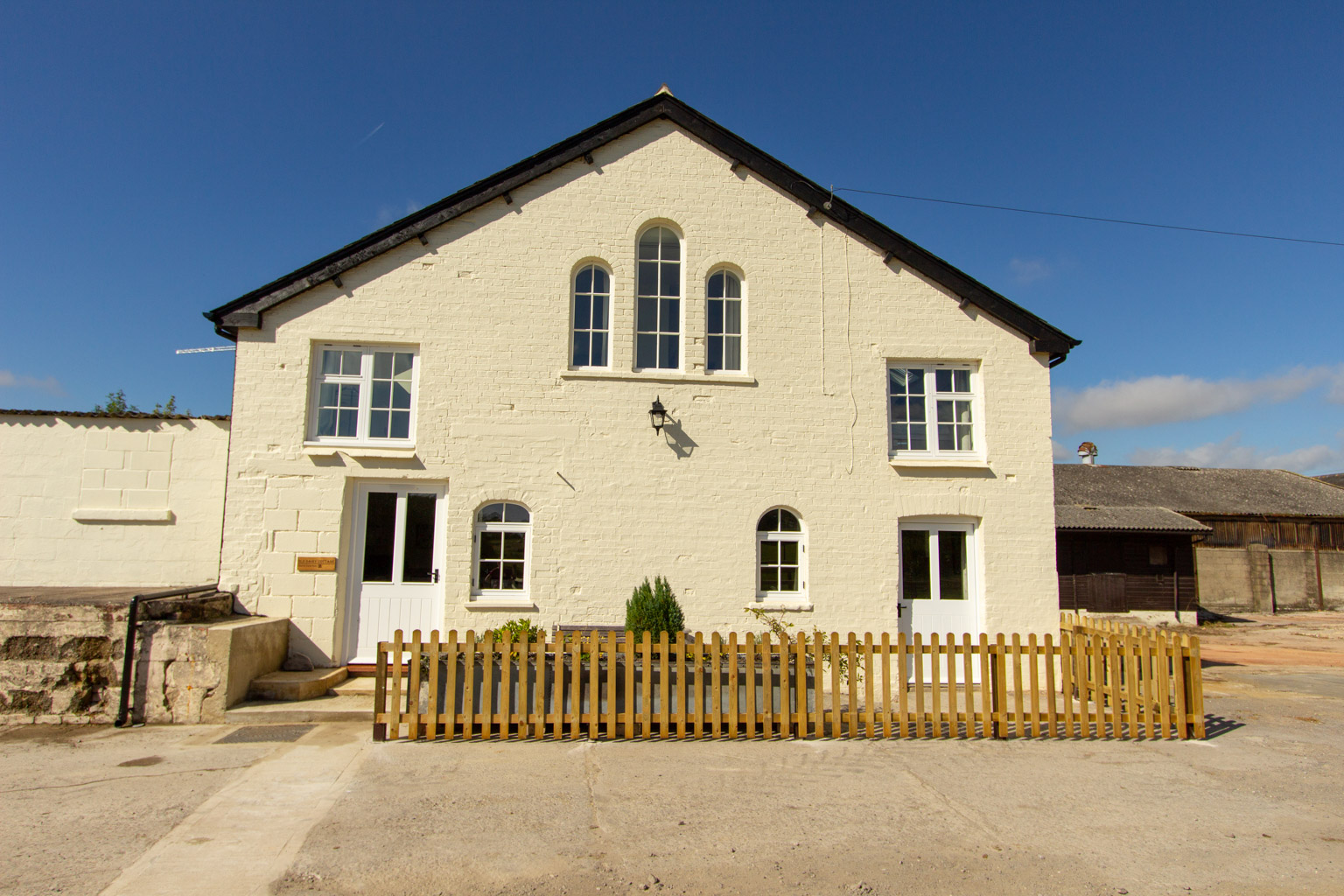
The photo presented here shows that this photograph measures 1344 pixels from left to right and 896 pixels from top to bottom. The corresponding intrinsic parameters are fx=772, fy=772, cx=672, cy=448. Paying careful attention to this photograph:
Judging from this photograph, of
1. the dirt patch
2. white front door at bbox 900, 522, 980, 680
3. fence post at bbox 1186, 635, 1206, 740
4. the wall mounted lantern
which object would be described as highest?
the wall mounted lantern

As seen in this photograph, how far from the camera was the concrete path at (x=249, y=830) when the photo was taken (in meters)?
4.41

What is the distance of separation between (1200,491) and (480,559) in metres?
30.2

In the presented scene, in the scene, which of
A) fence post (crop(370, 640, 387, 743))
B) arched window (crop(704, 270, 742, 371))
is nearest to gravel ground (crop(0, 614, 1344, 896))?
fence post (crop(370, 640, 387, 743))

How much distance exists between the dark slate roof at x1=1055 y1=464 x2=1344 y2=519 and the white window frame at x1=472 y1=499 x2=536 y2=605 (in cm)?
2141

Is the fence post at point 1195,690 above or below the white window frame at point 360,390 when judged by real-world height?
below

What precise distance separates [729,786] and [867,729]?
216 centimetres

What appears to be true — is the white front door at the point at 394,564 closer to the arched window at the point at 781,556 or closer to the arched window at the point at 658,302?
the arched window at the point at 658,302

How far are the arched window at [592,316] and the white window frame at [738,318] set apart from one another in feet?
4.53

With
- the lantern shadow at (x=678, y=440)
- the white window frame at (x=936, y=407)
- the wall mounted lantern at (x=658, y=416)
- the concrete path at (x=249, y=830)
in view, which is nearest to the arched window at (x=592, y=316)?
the wall mounted lantern at (x=658, y=416)

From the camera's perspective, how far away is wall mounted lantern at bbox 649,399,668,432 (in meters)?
10.3

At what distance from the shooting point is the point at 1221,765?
7.12m

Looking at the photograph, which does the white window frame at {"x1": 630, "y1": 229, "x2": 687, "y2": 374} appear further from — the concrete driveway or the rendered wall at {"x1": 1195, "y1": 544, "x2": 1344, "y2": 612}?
the rendered wall at {"x1": 1195, "y1": 544, "x2": 1344, "y2": 612}

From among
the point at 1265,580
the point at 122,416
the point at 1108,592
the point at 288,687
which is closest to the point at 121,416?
the point at 122,416

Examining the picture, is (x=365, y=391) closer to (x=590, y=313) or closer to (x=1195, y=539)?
(x=590, y=313)
